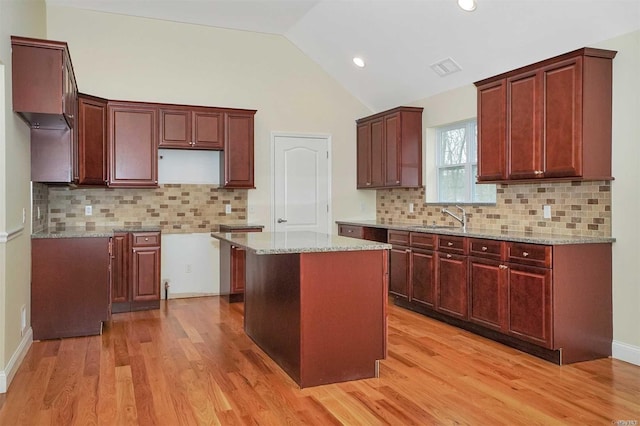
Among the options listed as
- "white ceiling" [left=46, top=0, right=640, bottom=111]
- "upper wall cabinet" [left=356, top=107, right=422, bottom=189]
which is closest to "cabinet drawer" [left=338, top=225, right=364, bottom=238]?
"upper wall cabinet" [left=356, top=107, right=422, bottom=189]

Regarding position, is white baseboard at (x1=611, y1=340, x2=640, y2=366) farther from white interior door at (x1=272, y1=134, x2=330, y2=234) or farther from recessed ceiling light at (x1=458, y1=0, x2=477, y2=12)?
white interior door at (x1=272, y1=134, x2=330, y2=234)

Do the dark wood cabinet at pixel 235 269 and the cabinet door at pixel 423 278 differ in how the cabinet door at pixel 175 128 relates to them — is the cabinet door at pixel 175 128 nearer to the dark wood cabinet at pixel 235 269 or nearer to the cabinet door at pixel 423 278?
the dark wood cabinet at pixel 235 269

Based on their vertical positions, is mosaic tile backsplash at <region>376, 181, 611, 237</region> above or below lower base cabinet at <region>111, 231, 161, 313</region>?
above

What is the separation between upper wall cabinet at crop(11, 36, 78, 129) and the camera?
3748 millimetres

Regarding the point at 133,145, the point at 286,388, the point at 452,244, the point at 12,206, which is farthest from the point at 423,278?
the point at 12,206

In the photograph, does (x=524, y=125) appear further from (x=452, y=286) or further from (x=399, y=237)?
(x=399, y=237)

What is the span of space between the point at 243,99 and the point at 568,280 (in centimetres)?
470

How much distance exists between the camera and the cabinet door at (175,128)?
632 cm

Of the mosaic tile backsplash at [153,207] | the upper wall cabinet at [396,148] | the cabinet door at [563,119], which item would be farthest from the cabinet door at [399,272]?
the mosaic tile backsplash at [153,207]

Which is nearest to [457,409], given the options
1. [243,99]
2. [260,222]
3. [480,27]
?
[480,27]

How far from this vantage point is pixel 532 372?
379cm

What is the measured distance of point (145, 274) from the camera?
19.6 ft

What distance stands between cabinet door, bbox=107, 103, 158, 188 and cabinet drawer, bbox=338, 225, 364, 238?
2.61 meters

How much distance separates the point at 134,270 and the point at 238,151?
6.34ft
